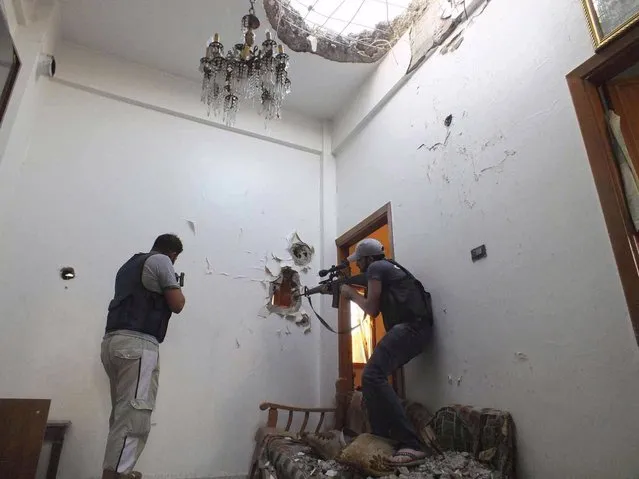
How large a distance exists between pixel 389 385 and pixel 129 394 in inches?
51.1

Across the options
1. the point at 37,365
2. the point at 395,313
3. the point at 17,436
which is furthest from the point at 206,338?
the point at 395,313

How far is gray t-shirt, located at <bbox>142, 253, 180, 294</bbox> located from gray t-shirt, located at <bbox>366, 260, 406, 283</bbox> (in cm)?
110

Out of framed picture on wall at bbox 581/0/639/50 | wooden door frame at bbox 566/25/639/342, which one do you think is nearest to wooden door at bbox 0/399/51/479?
wooden door frame at bbox 566/25/639/342

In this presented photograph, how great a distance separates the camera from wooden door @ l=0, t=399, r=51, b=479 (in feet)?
6.11

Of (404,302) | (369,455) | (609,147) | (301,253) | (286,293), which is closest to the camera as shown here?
(609,147)

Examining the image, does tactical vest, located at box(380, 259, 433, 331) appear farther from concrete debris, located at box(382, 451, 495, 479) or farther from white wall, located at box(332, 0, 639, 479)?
concrete debris, located at box(382, 451, 495, 479)

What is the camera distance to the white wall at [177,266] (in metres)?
2.76

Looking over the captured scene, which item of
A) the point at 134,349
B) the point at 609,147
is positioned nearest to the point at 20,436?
the point at 134,349

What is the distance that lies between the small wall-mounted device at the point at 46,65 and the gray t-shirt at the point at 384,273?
2886mm

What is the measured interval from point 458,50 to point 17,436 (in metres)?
3.29

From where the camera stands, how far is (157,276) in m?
2.21

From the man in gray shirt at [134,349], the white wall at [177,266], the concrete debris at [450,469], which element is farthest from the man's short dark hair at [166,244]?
the concrete debris at [450,469]

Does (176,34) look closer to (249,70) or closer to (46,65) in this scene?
(46,65)

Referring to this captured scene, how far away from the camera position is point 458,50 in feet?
8.89
